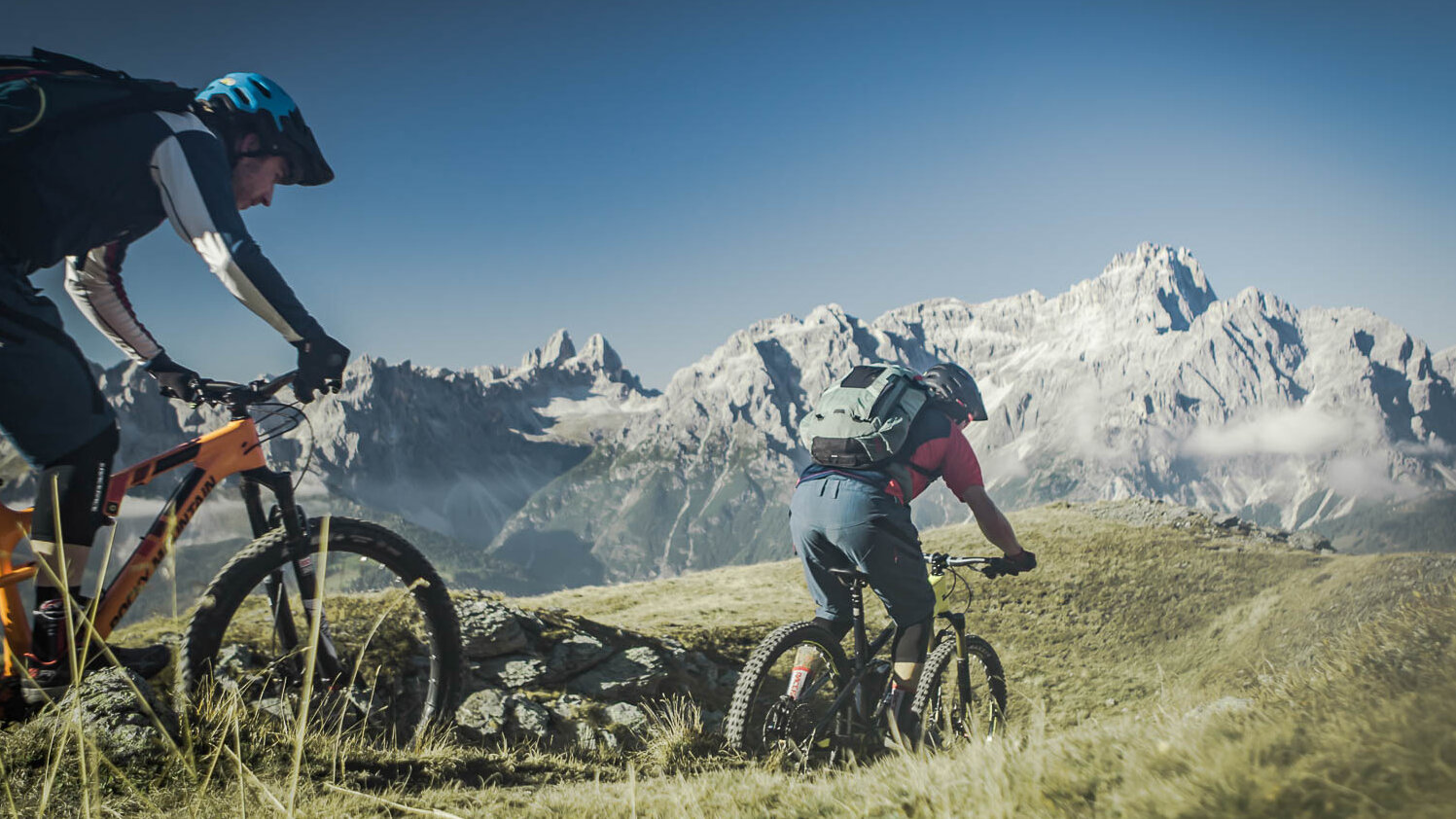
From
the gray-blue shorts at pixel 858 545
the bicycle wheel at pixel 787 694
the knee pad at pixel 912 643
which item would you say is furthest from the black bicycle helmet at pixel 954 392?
the bicycle wheel at pixel 787 694

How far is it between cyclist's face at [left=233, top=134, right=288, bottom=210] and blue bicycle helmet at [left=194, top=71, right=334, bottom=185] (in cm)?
4

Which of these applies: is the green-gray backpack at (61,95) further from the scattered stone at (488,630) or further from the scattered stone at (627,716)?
the scattered stone at (627,716)

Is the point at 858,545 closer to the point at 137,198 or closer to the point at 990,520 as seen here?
the point at 990,520

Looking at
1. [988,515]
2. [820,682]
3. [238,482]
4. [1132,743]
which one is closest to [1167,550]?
[988,515]

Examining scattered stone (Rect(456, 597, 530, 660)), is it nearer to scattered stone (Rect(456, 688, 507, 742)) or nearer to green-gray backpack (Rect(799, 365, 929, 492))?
scattered stone (Rect(456, 688, 507, 742))

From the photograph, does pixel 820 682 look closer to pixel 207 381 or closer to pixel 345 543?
pixel 345 543

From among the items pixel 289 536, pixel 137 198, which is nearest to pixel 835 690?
pixel 289 536

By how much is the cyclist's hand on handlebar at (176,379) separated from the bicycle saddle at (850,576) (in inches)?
211

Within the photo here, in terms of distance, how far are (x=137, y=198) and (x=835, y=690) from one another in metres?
6.53

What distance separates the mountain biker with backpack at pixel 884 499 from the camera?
21.5 feet

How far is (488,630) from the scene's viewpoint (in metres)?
9.57

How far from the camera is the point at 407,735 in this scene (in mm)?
6645

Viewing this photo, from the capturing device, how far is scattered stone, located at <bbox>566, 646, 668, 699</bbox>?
30.2 feet

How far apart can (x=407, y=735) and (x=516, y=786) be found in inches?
99.5
